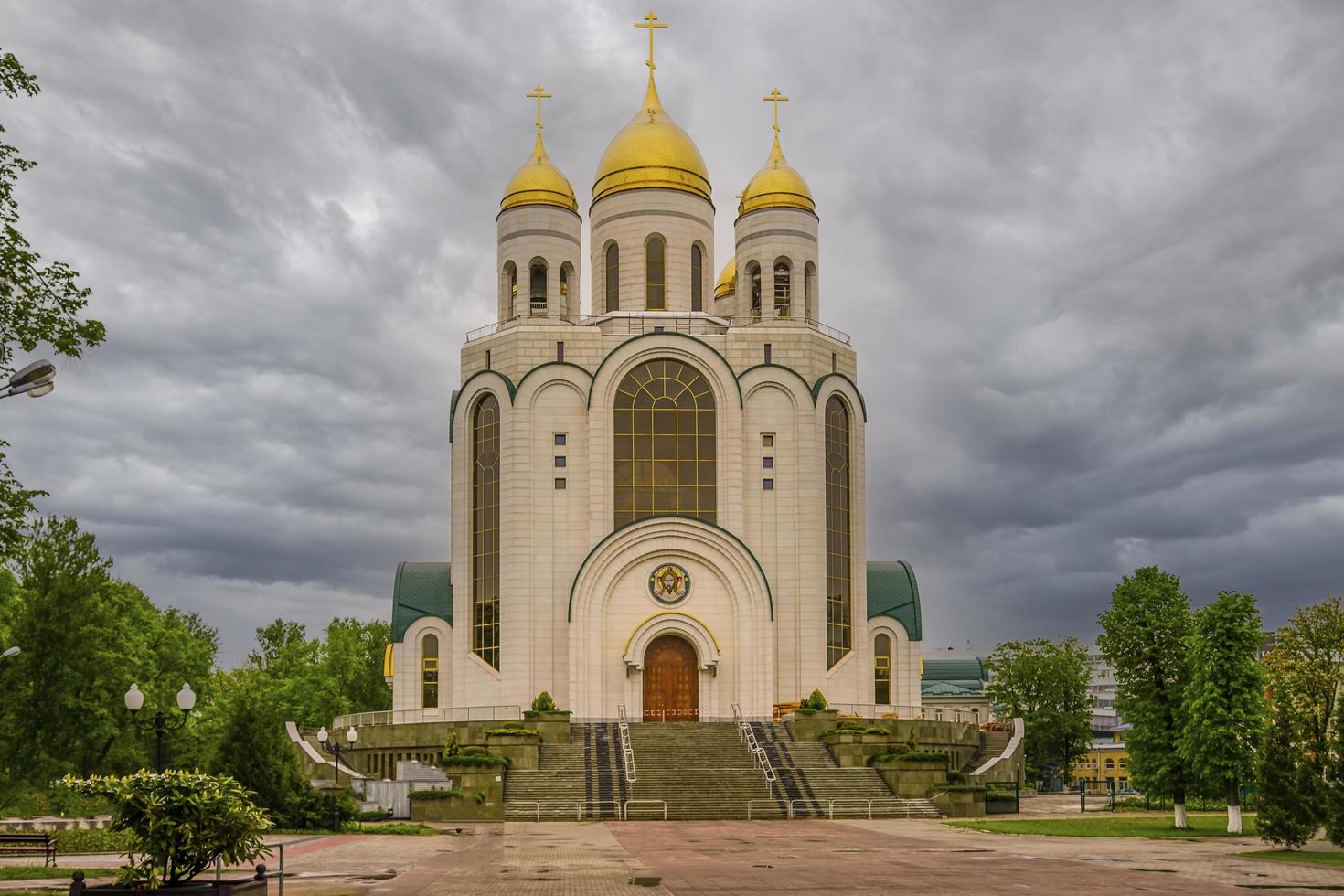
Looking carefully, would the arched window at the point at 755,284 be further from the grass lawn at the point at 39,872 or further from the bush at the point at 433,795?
the grass lawn at the point at 39,872

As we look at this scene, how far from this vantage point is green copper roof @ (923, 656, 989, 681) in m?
114

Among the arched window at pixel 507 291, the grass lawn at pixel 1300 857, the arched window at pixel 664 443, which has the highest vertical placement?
the arched window at pixel 507 291

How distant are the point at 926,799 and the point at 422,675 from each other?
23737mm

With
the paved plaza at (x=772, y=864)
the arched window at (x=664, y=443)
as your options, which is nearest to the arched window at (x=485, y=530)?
the arched window at (x=664, y=443)

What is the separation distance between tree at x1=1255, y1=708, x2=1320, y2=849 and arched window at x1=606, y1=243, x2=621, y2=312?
125ft

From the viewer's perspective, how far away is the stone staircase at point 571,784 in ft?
135

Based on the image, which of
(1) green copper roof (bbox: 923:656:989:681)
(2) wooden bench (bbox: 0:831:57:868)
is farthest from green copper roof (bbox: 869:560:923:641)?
(1) green copper roof (bbox: 923:656:989:681)

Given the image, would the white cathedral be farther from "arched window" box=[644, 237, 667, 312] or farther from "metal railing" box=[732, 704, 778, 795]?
"metal railing" box=[732, 704, 778, 795]

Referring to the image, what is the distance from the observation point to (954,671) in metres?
115

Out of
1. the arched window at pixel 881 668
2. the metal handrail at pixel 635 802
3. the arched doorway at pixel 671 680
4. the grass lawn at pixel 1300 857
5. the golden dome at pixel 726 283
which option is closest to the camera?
the grass lawn at pixel 1300 857

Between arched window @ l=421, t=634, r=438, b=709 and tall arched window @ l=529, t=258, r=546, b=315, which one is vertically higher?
tall arched window @ l=529, t=258, r=546, b=315

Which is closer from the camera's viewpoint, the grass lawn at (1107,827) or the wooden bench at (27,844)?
the wooden bench at (27,844)

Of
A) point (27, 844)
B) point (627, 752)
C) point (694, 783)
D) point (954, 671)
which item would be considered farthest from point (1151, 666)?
point (954, 671)

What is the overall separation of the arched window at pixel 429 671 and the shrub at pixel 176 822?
42407 mm
